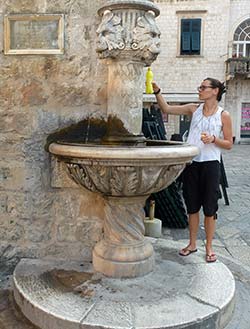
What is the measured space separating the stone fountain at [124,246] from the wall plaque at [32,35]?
46 centimetres

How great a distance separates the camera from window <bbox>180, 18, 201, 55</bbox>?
19.1 meters

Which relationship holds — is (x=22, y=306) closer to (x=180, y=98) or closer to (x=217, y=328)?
(x=217, y=328)

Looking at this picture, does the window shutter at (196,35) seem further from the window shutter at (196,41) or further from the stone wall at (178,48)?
the stone wall at (178,48)

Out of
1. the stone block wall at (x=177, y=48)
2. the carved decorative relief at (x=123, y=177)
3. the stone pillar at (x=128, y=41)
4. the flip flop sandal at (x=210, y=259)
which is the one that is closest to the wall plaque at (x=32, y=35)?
the stone pillar at (x=128, y=41)

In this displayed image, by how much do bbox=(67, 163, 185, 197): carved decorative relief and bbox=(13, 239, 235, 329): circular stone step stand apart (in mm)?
625

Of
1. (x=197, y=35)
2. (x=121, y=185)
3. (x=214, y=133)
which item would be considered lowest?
(x=121, y=185)

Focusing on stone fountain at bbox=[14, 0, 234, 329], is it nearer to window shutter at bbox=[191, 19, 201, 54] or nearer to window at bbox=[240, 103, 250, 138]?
window shutter at bbox=[191, 19, 201, 54]

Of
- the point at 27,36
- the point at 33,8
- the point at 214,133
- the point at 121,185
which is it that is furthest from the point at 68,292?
the point at 33,8

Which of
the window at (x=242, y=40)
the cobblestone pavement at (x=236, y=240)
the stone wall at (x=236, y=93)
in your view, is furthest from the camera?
the window at (x=242, y=40)

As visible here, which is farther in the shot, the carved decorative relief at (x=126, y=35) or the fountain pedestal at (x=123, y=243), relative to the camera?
the fountain pedestal at (x=123, y=243)

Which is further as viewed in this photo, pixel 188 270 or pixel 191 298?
pixel 188 270

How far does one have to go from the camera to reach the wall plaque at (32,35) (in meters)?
2.66

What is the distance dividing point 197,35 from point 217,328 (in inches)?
746

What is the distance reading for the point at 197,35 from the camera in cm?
1920
